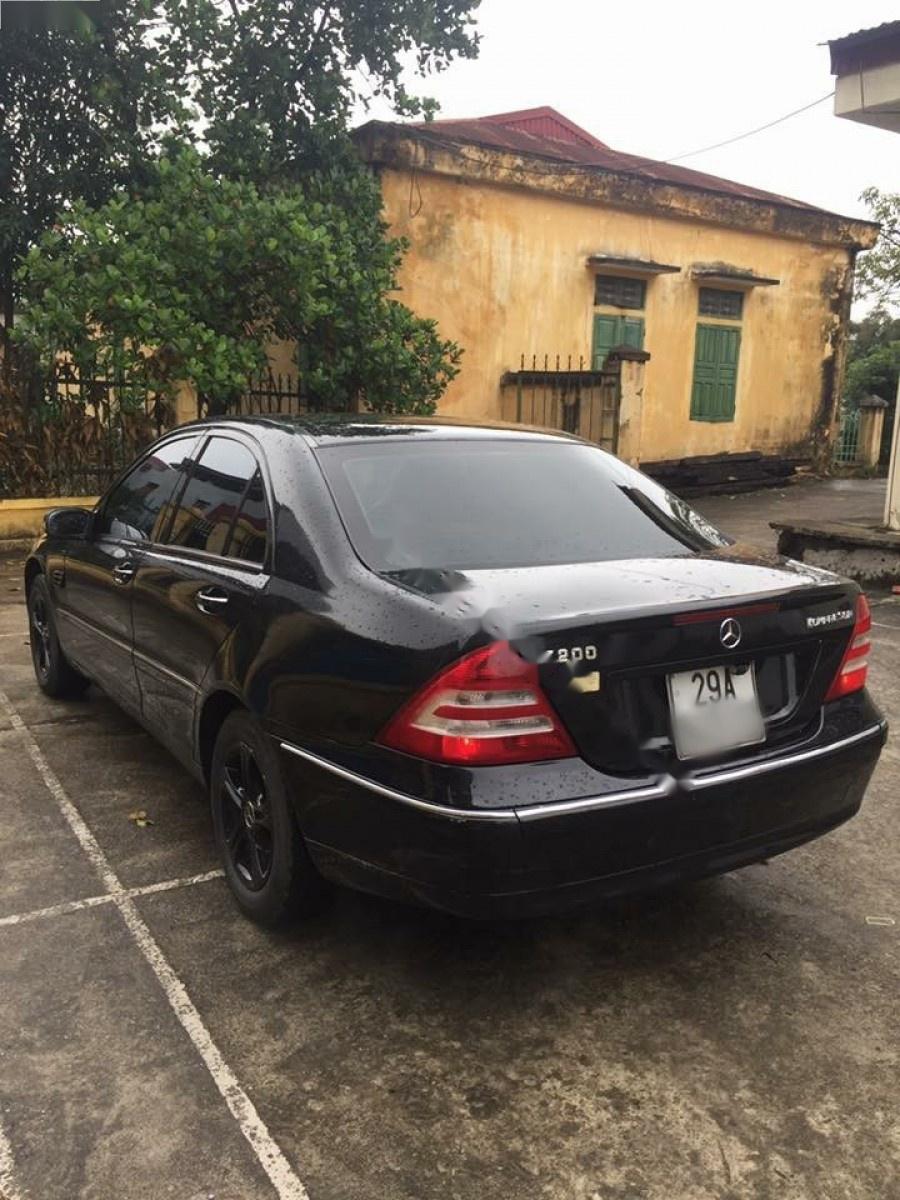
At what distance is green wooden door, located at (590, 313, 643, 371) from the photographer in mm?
13391

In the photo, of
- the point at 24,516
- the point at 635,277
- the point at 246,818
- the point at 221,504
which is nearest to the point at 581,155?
the point at 635,277

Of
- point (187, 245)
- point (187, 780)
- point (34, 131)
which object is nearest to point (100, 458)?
point (187, 245)

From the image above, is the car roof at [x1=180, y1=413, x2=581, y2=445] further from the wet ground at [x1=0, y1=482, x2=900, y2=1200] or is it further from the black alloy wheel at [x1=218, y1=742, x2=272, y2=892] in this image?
the wet ground at [x1=0, y1=482, x2=900, y2=1200]

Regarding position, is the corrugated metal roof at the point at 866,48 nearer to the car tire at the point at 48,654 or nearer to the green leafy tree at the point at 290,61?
the green leafy tree at the point at 290,61

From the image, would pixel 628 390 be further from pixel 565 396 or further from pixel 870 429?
pixel 870 429

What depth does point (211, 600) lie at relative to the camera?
3.04 metres

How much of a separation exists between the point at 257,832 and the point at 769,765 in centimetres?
147

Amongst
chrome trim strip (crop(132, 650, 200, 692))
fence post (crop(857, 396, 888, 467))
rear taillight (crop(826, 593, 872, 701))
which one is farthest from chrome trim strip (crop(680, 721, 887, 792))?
fence post (crop(857, 396, 888, 467))

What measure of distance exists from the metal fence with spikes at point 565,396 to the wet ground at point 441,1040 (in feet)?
27.8

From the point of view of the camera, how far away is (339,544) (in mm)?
2654

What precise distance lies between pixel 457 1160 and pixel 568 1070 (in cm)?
38

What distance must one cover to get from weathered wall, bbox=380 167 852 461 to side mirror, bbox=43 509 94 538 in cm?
779

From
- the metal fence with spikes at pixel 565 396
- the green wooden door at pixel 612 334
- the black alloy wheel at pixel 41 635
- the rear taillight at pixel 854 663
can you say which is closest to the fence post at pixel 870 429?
the green wooden door at pixel 612 334

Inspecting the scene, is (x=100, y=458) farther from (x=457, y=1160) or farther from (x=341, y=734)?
(x=457, y=1160)
